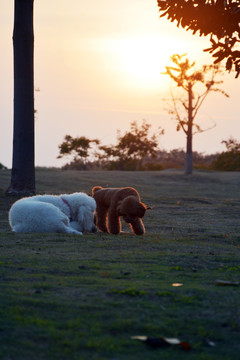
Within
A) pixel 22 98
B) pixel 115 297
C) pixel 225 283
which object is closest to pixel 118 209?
pixel 225 283

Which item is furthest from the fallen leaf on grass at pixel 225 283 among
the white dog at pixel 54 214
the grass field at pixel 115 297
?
the white dog at pixel 54 214

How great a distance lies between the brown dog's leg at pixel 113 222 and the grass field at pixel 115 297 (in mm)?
603

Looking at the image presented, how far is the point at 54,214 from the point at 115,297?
14.2 ft

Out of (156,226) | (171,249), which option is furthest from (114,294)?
(156,226)

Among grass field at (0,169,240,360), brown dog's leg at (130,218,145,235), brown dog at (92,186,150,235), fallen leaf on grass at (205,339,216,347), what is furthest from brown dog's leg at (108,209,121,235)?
fallen leaf on grass at (205,339,216,347)

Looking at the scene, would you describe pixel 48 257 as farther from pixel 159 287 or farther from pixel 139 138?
pixel 139 138

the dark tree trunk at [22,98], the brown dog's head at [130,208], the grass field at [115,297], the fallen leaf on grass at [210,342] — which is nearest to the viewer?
the grass field at [115,297]

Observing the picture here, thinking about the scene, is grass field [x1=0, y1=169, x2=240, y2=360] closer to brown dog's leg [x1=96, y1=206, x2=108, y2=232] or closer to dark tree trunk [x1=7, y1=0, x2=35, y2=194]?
brown dog's leg [x1=96, y1=206, x2=108, y2=232]

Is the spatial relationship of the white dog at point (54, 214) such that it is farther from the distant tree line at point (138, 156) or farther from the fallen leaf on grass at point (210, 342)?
the distant tree line at point (138, 156)

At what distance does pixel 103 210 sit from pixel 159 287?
4717 mm

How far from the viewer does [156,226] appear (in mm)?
10242

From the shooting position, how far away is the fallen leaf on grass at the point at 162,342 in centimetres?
317

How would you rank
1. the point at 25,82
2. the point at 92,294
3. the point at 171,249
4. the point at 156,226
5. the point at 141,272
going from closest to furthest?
1. the point at 92,294
2. the point at 141,272
3. the point at 171,249
4. the point at 156,226
5. the point at 25,82

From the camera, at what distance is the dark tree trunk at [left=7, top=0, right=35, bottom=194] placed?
15.2 m
